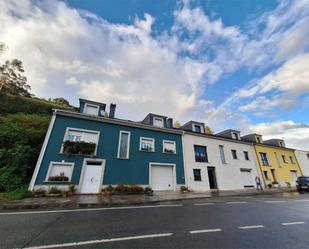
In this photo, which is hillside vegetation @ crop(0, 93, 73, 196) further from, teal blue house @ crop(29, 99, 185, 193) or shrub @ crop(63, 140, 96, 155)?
shrub @ crop(63, 140, 96, 155)

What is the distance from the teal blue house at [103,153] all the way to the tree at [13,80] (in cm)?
2161

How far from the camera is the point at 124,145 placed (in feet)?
46.2

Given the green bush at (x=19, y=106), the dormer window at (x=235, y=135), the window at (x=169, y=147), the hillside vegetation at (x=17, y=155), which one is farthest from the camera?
the dormer window at (x=235, y=135)

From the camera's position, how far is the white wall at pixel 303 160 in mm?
25672

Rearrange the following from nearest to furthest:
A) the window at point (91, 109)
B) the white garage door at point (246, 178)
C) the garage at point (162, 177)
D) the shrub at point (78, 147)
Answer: the shrub at point (78, 147) → the garage at point (162, 177) → the window at point (91, 109) → the white garage door at point (246, 178)

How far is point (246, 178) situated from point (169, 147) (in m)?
11.4

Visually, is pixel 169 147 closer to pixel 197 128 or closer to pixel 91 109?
pixel 197 128

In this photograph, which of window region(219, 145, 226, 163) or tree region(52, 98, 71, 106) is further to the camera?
tree region(52, 98, 71, 106)

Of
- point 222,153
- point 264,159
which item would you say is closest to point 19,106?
point 222,153

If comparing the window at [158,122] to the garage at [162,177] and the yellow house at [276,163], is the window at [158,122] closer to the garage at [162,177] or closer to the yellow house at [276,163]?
the garage at [162,177]

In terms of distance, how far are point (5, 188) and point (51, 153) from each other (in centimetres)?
305

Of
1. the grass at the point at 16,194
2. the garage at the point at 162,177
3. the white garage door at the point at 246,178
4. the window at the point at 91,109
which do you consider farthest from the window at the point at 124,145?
the white garage door at the point at 246,178

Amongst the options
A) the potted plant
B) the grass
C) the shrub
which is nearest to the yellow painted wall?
the potted plant

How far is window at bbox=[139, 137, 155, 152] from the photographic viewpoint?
14808 millimetres
